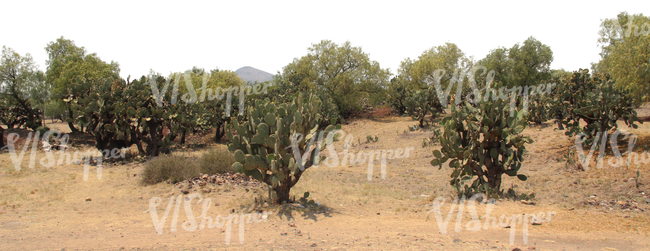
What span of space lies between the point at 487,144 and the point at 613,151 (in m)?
5.74

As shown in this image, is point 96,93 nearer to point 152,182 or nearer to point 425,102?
point 152,182

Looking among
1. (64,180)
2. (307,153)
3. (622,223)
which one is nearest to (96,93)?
(64,180)

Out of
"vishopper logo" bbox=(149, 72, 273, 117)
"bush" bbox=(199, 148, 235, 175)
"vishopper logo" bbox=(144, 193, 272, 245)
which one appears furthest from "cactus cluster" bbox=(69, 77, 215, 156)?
"vishopper logo" bbox=(144, 193, 272, 245)

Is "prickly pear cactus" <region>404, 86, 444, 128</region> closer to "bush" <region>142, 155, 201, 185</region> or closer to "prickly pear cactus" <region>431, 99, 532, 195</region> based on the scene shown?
"prickly pear cactus" <region>431, 99, 532, 195</region>

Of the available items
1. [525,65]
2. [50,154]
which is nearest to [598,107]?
[50,154]

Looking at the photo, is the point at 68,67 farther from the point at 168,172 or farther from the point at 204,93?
the point at 168,172

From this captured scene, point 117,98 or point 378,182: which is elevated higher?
point 117,98

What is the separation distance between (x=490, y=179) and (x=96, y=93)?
45.4 feet

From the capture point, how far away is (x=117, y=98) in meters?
14.0

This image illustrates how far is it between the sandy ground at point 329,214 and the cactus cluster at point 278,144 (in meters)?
0.67

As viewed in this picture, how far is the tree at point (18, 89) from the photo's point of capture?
2255 centimetres

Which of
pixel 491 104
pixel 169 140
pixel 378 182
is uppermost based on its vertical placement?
pixel 491 104

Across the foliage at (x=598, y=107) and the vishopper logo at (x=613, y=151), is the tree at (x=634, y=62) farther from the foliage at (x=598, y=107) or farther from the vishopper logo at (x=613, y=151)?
the vishopper logo at (x=613, y=151)

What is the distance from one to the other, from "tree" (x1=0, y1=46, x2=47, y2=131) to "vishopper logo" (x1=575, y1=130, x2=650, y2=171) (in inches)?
1070
